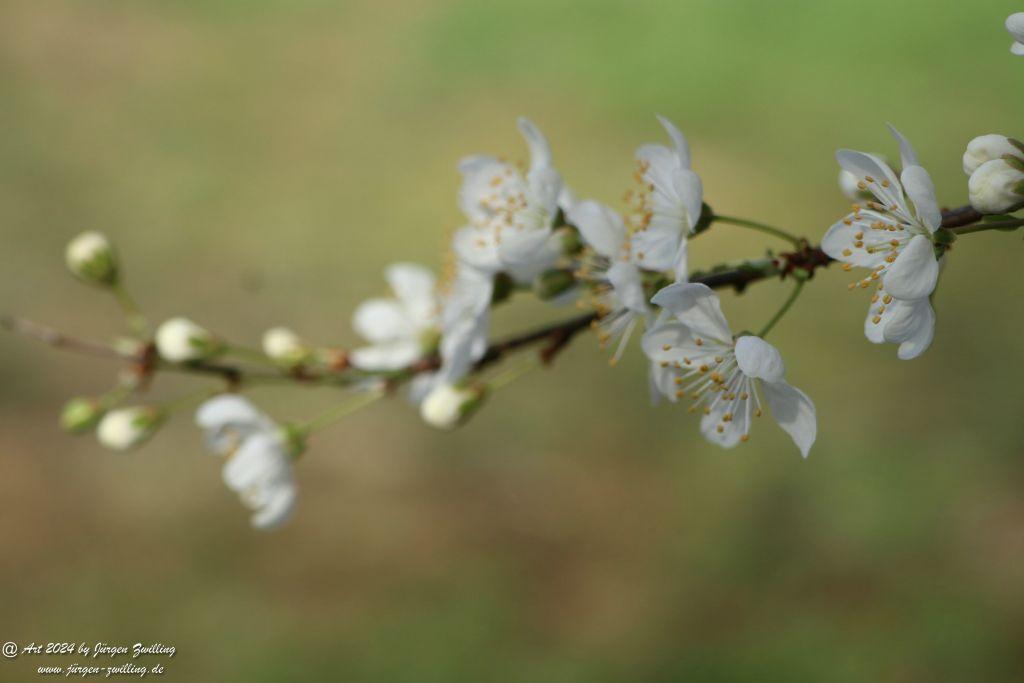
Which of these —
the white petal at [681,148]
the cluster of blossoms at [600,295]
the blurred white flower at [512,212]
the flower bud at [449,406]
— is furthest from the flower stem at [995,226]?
the flower bud at [449,406]

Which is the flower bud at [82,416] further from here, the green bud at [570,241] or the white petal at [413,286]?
the green bud at [570,241]

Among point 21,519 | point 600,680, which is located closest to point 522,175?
point 600,680

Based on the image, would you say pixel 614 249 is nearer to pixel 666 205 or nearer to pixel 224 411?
pixel 666 205

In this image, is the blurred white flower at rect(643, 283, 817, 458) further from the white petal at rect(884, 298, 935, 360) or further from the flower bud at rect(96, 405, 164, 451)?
the flower bud at rect(96, 405, 164, 451)

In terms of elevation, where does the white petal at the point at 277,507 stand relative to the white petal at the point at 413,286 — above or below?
below

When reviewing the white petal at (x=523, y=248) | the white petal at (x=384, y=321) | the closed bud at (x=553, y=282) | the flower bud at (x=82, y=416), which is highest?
the flower bud at (x=82, y=416)
